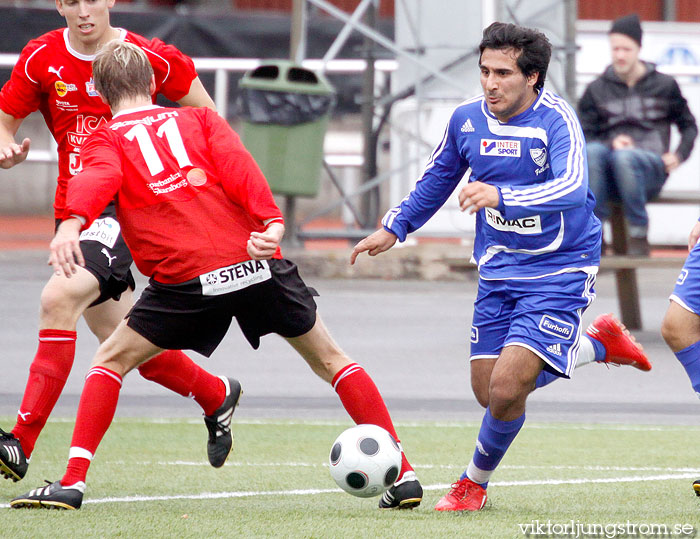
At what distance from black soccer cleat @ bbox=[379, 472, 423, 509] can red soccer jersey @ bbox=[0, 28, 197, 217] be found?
2011mm

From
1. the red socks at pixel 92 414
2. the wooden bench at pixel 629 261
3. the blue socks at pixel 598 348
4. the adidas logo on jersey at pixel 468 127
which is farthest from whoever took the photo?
the wooden bench at pixel 629 261

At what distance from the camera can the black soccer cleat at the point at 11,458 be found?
5105 millimetres

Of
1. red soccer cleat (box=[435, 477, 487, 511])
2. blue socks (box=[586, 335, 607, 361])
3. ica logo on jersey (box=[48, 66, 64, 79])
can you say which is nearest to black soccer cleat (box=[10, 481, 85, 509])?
red soccer cleat (box=[435, 477, 487, 511])

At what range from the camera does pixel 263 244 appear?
472 cm

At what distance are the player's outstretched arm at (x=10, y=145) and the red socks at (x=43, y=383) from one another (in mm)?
751

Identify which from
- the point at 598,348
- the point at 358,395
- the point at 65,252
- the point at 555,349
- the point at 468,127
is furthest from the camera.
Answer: the point at 598,348

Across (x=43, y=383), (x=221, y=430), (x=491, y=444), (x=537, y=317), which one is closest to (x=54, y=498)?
(x=43, y=383)

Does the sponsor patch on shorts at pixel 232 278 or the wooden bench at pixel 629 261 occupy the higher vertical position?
the sponsor patch on shorts at pixel 232 278

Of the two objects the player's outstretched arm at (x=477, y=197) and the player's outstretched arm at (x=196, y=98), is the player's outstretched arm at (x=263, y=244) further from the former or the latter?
the player's outstretched arm at (x=196, y=98)

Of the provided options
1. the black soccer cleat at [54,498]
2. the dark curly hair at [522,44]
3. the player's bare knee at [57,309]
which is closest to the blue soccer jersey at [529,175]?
the dark curly hair at [522,44]

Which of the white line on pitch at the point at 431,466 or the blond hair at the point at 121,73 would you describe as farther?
the white line on pitch at the point at 431,466

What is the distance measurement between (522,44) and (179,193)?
1418mm

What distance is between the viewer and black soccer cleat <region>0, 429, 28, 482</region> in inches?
201

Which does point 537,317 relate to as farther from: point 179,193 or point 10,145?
point 10,145
